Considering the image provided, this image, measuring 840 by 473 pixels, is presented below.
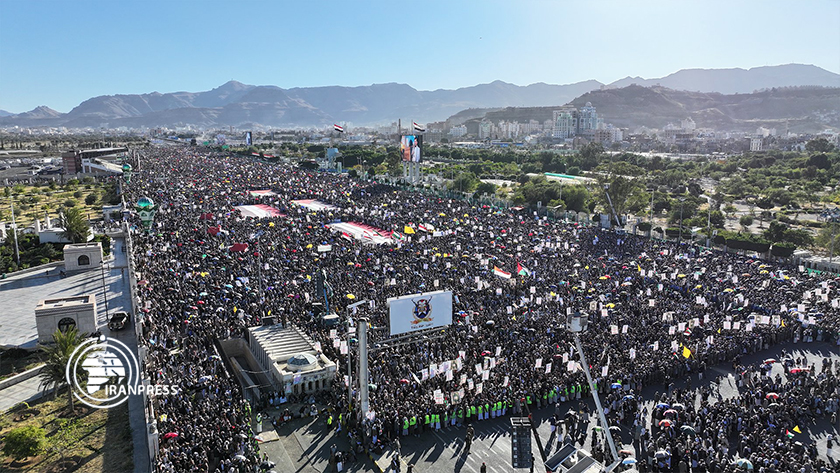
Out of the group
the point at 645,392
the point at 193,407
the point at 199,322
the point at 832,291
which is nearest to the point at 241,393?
the point at 193,407

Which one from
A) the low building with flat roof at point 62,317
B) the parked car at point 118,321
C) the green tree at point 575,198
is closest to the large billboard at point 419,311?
the low building with flat roof at point 62,317

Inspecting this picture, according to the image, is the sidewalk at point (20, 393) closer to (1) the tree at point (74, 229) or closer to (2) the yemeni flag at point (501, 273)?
(2) the yemeni flag at point (501, 273)

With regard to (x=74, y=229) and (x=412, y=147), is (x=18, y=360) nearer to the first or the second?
(x=74, y=229)

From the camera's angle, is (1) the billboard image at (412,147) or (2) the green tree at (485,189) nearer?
(2) the green tree at (485,189)

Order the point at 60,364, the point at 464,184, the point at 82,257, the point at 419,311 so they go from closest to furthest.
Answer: the point at 60,364
the point at 419,311
the point at 82,257
the point at 464,184

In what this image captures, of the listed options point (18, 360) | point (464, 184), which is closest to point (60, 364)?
point (18, 360)

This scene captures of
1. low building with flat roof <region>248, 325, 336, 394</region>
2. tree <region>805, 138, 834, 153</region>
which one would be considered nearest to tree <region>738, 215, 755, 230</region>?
low building with flat roof <region>248, 325, 336, 394</region>
